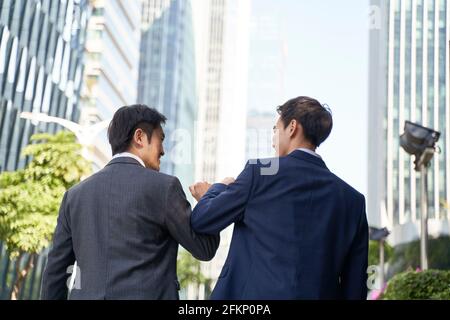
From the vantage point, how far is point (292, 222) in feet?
7.85

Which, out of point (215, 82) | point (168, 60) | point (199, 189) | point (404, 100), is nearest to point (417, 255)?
point (199, 189)

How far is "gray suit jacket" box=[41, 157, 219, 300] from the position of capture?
2379 millimetres

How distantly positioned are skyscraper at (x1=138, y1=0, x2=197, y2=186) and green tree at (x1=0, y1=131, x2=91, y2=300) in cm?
8732

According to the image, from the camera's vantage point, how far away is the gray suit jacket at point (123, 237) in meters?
2.38

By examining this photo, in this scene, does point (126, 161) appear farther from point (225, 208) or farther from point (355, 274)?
point (355, 274)

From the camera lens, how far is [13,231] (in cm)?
1822

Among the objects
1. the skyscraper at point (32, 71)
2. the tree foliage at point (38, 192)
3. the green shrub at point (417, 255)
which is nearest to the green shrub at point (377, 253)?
the green shrub at point (417, 255)

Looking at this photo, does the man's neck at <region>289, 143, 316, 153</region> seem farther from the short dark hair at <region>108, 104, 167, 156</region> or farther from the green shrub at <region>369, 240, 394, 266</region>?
the green shrub at <region>369, 240, 394, 266</region>

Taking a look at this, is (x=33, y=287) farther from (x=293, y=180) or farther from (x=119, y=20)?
(x=293, y=180)

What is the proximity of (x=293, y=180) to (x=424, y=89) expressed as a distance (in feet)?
208

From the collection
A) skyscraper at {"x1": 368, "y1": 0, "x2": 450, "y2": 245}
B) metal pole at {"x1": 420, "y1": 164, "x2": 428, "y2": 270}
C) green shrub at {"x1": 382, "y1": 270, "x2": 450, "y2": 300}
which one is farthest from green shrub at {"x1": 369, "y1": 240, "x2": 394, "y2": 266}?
green shrub at {"x1": 382, "y1": 270, "x2": 450, "y2": 300}

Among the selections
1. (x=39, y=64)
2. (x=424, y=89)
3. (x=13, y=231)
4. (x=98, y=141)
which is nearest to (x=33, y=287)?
(x=39, y=64)

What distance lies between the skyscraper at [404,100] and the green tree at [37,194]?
37.4 metres
